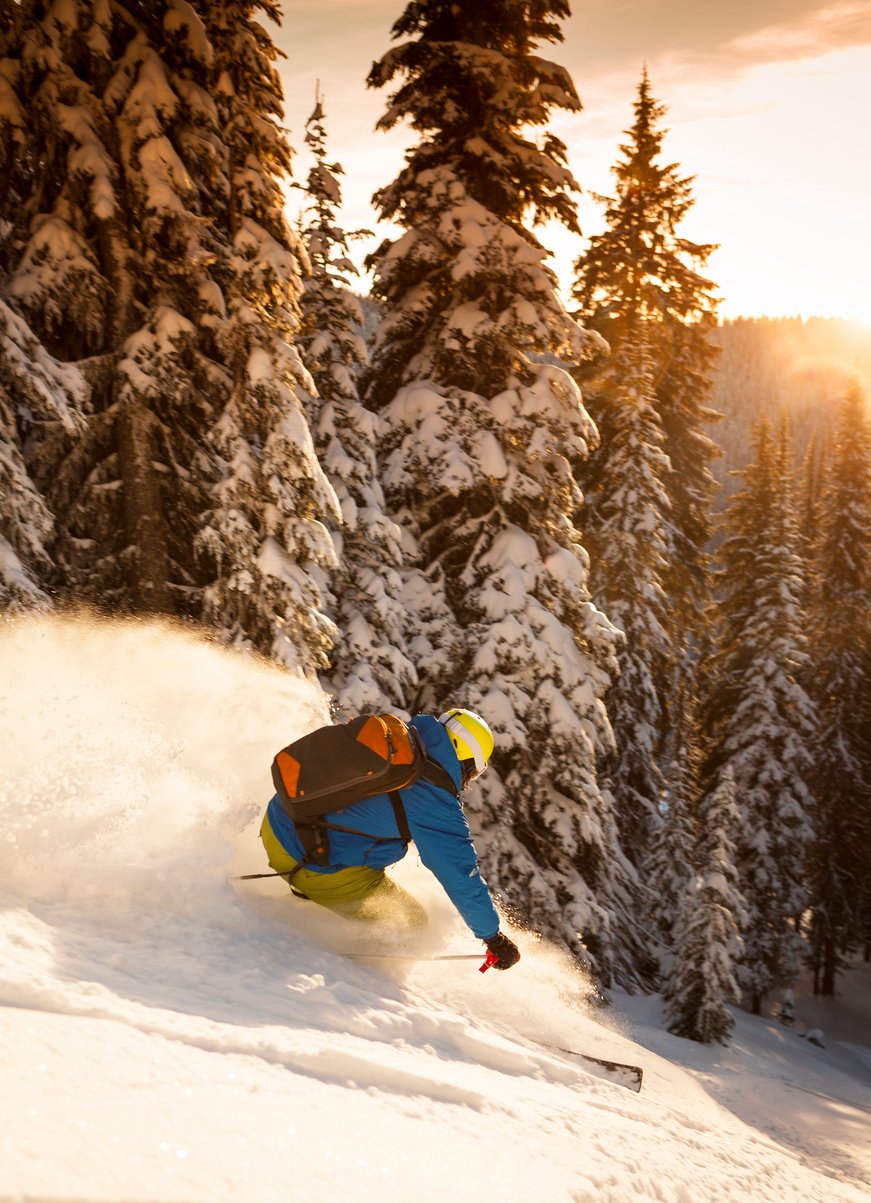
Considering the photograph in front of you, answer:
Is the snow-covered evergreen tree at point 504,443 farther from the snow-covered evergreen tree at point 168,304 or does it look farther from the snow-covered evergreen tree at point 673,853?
the snow-covered evergreen tree at point 673,853

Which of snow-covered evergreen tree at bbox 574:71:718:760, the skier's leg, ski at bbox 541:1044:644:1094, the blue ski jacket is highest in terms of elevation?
snow-covered evergreen tree at bbox 574:71:718:760

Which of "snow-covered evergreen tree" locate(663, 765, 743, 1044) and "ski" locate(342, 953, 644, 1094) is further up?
"ski" locate(342, 953, 644, 1094)

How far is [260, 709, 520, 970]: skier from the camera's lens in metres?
5.20

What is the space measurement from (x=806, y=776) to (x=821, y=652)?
15.4 feet

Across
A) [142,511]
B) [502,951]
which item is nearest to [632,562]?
[142,511]

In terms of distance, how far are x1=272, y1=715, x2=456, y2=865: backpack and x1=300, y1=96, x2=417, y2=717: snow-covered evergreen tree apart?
6.89 metres

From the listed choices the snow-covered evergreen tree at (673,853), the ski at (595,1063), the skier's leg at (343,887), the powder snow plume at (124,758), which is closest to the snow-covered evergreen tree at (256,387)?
the powder snow plume at (124,758)

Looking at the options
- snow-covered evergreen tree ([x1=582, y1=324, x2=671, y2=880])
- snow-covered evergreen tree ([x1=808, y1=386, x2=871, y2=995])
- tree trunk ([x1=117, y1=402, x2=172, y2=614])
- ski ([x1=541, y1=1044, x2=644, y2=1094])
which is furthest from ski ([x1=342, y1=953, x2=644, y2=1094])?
snow-covered evergreen tree ([x1=808, y1=386, x2=871, y2=995])

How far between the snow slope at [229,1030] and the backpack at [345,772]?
644 millimetres

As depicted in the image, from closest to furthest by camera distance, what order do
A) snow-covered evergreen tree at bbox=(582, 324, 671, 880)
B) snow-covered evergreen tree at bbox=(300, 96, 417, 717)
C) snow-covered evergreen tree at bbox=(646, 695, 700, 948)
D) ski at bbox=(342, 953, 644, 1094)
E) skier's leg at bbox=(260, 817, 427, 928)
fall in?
ski at bbox=(342, 953, 644, 1094) < skier's leg at bbox=(260, 817, 427, 928) < snow-covered evergreen tree at bbox=(300, 96, 417, 717) < snow-covered evergreen tree at bbox=(582, 324, 671, 880) < snow-covered evergreen tree at bbox=(646, 695, 700, 948)

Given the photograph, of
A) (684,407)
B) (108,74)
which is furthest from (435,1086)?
(684,407)

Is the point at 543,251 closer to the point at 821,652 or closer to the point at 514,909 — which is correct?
the point at 514,909

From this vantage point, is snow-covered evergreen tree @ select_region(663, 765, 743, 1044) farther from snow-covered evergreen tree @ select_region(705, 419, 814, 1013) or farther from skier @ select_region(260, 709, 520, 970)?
skier @ select_region(260, 709, 520, 970)

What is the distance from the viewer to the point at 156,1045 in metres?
3.05
